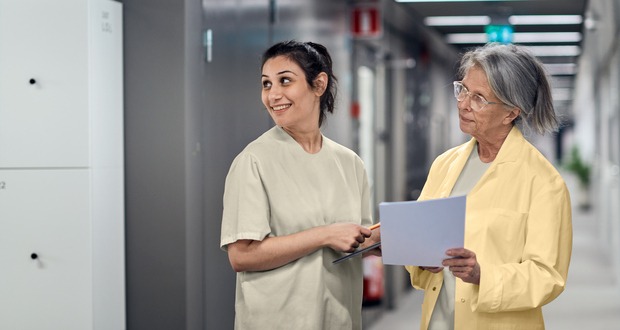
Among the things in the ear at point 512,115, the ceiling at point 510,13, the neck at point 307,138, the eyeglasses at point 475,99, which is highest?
the ceiling at point 510,13

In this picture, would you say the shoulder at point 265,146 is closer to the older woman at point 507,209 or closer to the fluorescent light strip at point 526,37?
the older woman at point 507,209

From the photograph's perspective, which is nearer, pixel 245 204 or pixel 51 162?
Answer: pixel 245 204

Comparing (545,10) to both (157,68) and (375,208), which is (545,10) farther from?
(157,68)

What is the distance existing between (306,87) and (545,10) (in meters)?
5.54

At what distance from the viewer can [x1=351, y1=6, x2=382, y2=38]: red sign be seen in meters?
5.71

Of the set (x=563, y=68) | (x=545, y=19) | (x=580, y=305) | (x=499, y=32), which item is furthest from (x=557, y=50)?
(x=580, y=305)

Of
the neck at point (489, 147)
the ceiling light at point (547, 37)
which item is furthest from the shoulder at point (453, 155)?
the ceiling light at point (547, 37)

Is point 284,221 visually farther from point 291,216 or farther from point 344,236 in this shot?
point 344,236

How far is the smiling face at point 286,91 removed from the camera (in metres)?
2.02

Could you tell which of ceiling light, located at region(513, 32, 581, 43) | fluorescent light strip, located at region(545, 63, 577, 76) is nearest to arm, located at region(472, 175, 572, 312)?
ceiling light, located at region(513, 32, 581, 43)

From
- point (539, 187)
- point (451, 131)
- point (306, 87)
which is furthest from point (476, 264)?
point (451, 131)

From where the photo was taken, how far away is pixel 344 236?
1.98 meters

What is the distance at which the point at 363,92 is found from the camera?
6.47 metres

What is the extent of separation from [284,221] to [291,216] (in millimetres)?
22
